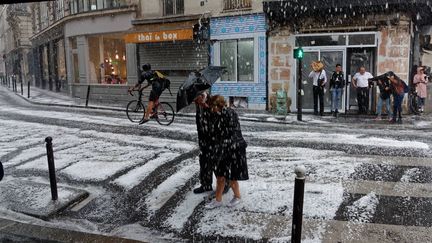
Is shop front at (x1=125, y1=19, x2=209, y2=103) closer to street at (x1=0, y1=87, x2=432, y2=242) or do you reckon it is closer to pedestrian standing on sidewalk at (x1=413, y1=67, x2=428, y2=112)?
street at (x1=0, y1=87, x2=432, y2=242)

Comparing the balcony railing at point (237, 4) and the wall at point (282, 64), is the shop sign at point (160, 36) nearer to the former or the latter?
the balcony railing at point (237, 4)

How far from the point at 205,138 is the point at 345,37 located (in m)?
11.3

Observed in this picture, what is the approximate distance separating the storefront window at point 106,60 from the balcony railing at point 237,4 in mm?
7896

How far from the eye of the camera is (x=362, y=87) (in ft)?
48.2

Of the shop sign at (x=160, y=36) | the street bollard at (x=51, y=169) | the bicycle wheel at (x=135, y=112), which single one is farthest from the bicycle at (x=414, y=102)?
the street bollard at (x=51, y=169)

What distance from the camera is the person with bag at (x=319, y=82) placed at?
1498 cm

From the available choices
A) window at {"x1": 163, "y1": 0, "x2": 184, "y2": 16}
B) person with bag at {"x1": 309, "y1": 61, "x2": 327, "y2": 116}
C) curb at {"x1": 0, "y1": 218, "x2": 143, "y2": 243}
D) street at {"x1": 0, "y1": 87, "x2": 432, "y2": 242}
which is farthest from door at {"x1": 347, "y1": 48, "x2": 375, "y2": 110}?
curb at {"x1": 0, "y1": 218, "x2": 143, "y2": 243}

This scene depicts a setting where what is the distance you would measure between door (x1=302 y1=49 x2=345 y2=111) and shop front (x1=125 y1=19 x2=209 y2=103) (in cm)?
495

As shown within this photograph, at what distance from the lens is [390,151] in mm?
8766

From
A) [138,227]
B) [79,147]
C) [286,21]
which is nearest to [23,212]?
[138,227]

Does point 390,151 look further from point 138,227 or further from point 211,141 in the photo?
point 138,227

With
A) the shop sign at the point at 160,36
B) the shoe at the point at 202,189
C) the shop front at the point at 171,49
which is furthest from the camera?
the shop front at the point at 171,49

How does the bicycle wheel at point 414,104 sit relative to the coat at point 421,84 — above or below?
below

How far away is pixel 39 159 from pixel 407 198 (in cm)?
727
